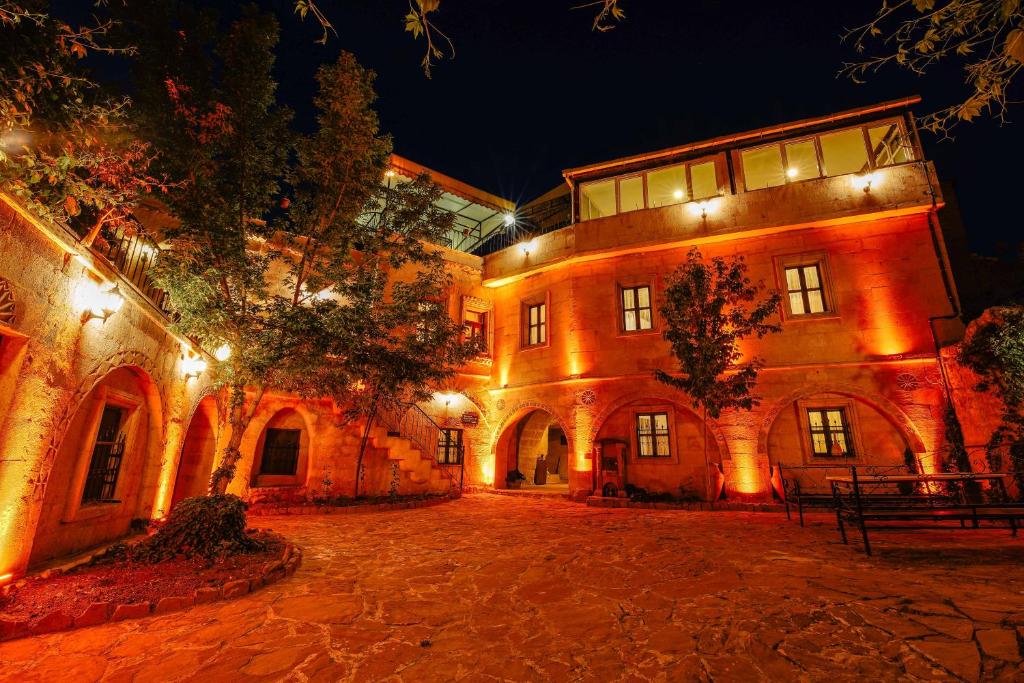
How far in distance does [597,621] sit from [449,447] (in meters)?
12.5

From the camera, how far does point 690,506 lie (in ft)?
38.4

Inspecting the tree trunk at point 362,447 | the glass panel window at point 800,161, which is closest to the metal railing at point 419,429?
the tree trunk at point 362,447

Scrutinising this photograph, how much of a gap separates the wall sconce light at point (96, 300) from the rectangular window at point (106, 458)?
1952 millimetres

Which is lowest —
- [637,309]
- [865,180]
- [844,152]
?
[637,309]

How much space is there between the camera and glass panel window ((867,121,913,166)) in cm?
1297

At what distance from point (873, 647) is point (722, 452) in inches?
375

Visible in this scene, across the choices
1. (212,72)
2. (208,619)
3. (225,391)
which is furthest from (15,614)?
(212,72)

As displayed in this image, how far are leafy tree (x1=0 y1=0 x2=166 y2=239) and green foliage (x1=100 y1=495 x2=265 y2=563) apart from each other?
12.2ft

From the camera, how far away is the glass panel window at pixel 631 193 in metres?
15.4

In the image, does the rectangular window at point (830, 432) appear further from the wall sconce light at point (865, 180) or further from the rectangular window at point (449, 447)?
the rectangular window at point (449, 447)

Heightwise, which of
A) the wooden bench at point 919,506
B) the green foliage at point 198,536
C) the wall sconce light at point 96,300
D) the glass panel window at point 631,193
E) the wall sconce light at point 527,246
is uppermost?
the glass panel window at point 631,193

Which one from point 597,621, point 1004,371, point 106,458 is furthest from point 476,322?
point 1004,371

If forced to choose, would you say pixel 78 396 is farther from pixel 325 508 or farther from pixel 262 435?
pixel 262 435

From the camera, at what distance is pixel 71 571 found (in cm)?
521
